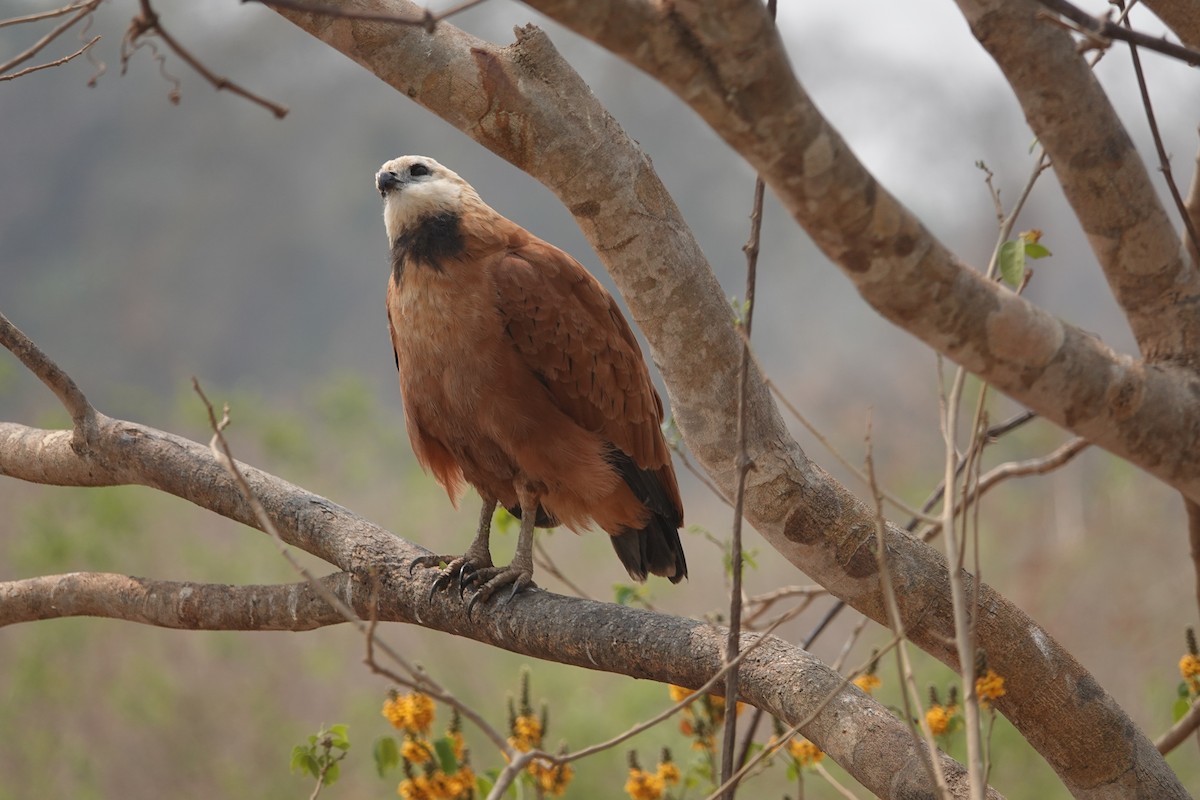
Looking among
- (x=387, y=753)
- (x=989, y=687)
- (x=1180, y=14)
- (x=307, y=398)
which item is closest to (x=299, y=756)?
(x=387, y=753)

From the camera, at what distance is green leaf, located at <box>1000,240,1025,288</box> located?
1.35 metres

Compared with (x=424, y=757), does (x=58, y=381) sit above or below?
above

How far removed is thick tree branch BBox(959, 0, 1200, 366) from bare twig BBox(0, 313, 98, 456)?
171 centimetres

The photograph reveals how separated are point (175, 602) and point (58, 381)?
48 cm

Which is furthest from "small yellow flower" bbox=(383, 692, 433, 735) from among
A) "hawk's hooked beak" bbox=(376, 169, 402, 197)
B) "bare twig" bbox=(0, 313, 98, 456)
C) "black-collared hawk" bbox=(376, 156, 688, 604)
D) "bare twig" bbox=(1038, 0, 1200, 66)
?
"bare twig" bbox=(1038, 0, 1200, 66)

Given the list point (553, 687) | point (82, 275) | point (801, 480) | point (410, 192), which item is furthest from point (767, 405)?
point (82, 275)

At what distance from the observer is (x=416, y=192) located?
246 cm

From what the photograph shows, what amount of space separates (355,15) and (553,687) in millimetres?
5913

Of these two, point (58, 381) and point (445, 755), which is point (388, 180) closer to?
point (58, 381)

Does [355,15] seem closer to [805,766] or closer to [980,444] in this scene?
[980,444]

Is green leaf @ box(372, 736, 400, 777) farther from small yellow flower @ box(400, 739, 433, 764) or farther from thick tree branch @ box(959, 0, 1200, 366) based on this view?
thick tree branch @ box(959, 0, 1200, 366)

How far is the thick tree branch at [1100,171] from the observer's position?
4.10ft

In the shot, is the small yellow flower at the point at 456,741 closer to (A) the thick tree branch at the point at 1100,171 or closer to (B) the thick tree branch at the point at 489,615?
(B) the thick tree branch at the point at 489,615

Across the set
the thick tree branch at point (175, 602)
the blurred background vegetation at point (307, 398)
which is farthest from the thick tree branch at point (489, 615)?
the blurred background vegetation at point (307, 398)
